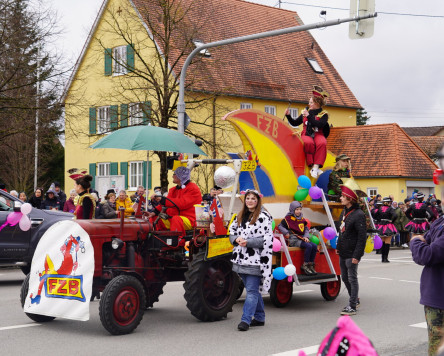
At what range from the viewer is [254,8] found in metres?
44.6

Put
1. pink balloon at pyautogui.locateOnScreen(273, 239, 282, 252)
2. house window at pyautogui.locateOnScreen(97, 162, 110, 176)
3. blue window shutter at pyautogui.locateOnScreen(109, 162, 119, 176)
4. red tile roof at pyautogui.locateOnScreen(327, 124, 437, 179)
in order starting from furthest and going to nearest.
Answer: red tile roof at pyautogui.locateOnScreen(327, 124, 437, 179)
house window at pyautogui.locateOnScreen(97, 162, 110, 176)
blue window shutter at pyautogui.locateOnScreen(109, 162, 119, 176)
pink balloon at pyautogui.locateOnScreen(273, 239, 282, 252)

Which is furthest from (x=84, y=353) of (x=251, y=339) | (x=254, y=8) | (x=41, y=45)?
(x=254, y=8)

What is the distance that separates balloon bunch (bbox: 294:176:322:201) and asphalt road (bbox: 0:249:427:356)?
1.73m

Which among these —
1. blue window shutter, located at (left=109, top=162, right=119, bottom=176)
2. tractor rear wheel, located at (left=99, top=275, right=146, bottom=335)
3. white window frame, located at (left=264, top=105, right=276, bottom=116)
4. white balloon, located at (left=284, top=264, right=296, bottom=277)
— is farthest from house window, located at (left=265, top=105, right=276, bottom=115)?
tractor rear wheel, located at (left=99, top=275, right=146, bottom=335)

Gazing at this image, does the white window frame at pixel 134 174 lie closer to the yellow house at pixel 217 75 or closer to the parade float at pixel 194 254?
the yellow house at pixel 217 75

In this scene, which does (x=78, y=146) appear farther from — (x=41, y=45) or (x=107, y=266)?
(x=107, y=266)

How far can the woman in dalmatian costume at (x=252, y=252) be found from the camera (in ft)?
29.5

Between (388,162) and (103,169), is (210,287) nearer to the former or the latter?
(103,169)

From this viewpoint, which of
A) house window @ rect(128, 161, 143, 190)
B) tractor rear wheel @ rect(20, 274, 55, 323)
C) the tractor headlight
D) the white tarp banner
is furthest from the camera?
house window @ rect(128, 161, 143, 190)

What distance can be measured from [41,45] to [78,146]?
18.7 m

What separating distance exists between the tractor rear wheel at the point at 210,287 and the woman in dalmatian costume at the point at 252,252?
0.54 m

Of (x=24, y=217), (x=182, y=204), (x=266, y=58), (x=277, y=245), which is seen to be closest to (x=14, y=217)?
(x=24, y=217)

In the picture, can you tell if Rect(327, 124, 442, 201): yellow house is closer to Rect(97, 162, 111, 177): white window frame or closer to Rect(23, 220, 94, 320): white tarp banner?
Rect(97, 162, 111, 177): white window frame

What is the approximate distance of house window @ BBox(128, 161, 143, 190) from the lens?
37.0 m
